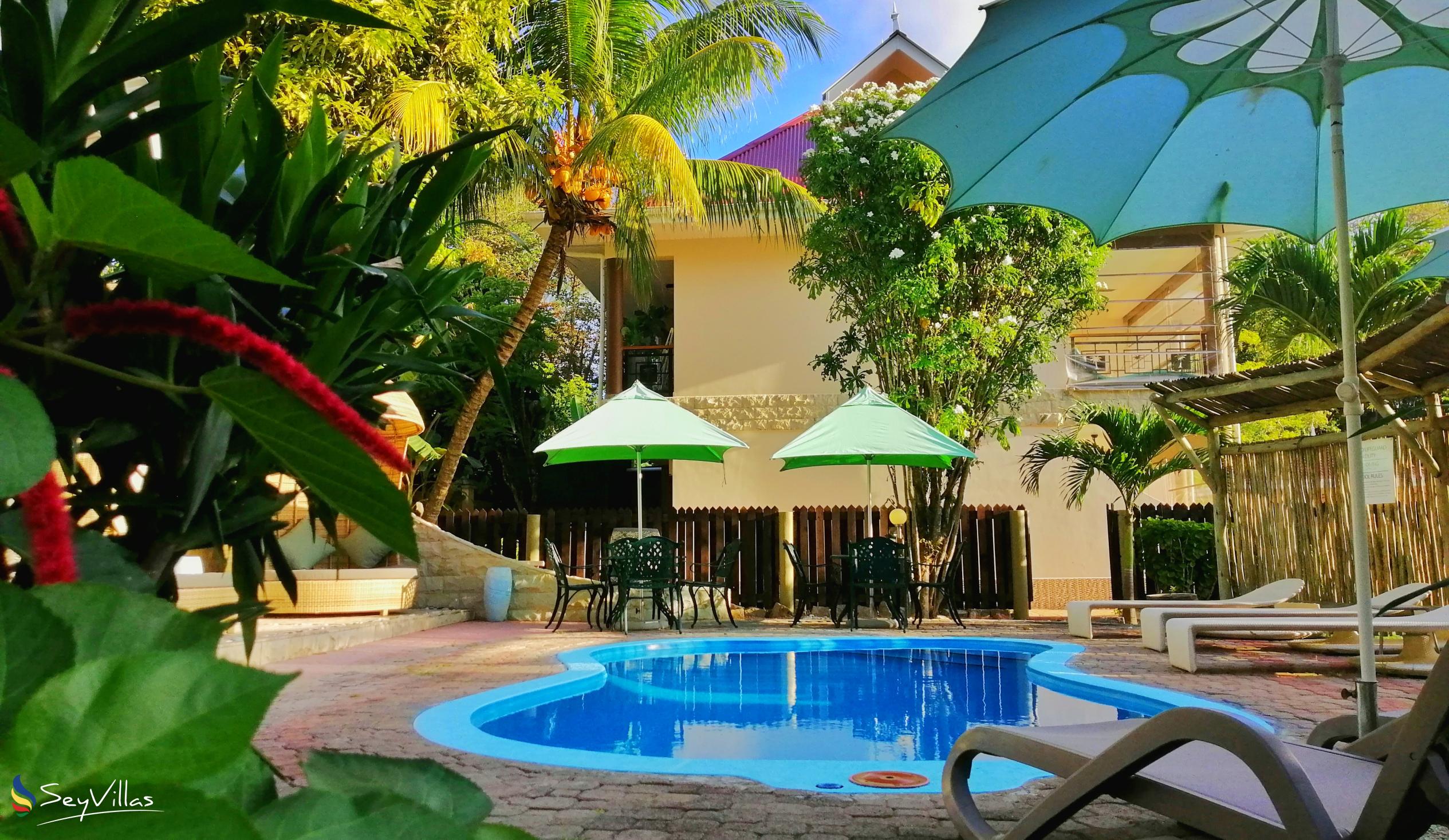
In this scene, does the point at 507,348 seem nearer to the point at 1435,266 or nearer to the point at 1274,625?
the point at 1274,625

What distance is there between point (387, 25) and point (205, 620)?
10.0 inches

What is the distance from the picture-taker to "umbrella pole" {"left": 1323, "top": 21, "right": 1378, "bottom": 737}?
323 cm

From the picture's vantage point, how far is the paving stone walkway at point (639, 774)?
311 cm

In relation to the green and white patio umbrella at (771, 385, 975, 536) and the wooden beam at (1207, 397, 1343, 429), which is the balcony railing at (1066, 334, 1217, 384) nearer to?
the wooden beam at (1207, 397, 1343, 429)

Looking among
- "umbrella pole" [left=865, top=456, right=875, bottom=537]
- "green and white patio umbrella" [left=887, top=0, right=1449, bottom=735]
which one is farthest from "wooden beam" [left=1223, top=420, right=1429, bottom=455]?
"umbrella pole" [left=865, top=456, right=875, bottom=537]

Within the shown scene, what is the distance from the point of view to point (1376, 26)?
13.7 ft

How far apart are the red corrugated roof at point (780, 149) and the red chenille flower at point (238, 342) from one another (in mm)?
18007

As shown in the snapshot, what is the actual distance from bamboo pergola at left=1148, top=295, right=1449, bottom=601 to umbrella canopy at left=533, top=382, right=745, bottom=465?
4.78m

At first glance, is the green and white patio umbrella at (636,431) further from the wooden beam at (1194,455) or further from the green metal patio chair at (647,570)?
the wooden beam at (1194,455)

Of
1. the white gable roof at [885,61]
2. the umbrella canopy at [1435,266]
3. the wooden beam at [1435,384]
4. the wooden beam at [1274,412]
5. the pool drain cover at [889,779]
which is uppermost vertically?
the white gable roof at [885,61]

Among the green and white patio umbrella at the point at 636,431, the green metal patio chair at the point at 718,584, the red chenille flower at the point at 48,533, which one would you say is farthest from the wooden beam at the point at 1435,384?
the red chenille flower at the point at 48,533

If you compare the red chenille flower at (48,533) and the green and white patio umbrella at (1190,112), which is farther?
the green and white patio umbrella at (1190,112)

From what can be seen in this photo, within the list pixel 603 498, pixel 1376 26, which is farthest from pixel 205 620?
pixel 603 498

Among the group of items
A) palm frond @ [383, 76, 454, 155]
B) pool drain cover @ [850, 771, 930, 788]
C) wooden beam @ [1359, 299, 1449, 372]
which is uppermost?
palm frond @ [383, 76, 454, 155]
